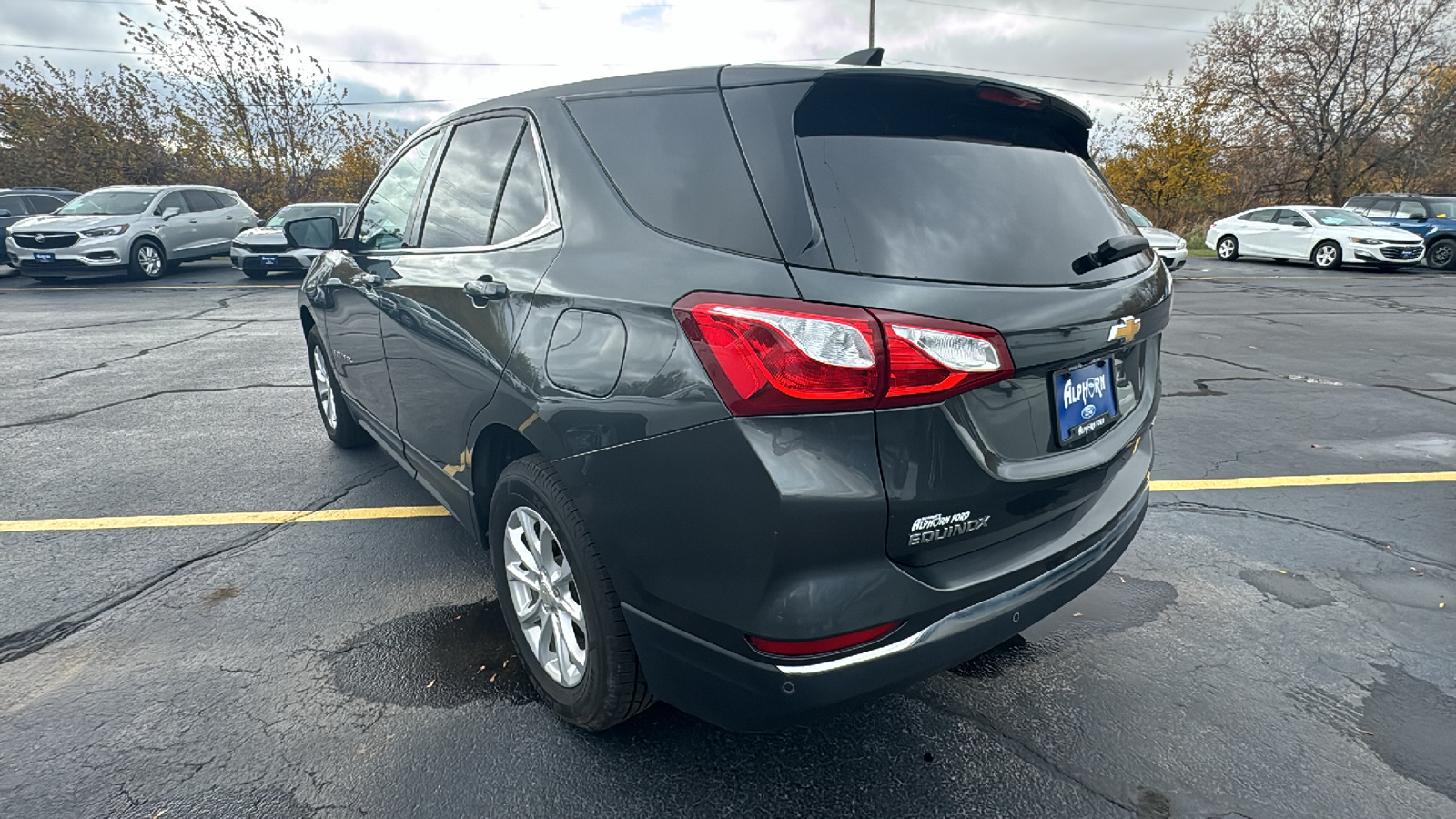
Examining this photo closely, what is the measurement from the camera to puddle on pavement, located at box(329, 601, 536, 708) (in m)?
2.47

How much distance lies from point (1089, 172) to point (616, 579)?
6.10ft

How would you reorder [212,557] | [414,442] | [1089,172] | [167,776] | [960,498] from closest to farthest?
[960,498]
[167,776]
[1089,172]
[414,442]
[212,557]

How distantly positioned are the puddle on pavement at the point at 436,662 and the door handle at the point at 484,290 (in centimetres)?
117

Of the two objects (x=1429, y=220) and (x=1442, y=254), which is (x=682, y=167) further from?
(x=1442, y=254)

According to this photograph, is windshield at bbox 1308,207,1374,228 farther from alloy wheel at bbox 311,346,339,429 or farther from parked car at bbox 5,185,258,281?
parked car at bbox 5,185,258,281

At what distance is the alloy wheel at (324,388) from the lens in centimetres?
473

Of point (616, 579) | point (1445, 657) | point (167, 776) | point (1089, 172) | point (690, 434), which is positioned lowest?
point (1445, 657)

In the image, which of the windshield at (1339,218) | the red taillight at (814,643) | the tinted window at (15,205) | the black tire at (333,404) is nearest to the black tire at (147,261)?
the tinted window at (15,205)

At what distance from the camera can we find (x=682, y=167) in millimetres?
1913

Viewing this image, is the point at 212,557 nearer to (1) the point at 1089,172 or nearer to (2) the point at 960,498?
(2) the point at 960,498

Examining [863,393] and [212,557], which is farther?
[212,557]

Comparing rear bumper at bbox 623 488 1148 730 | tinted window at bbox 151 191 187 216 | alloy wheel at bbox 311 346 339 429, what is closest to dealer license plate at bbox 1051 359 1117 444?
rear bumper at bbox 623 488 1148 730

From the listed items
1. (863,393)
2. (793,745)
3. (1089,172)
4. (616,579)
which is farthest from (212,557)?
(1089,172)

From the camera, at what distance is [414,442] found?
319 cm
